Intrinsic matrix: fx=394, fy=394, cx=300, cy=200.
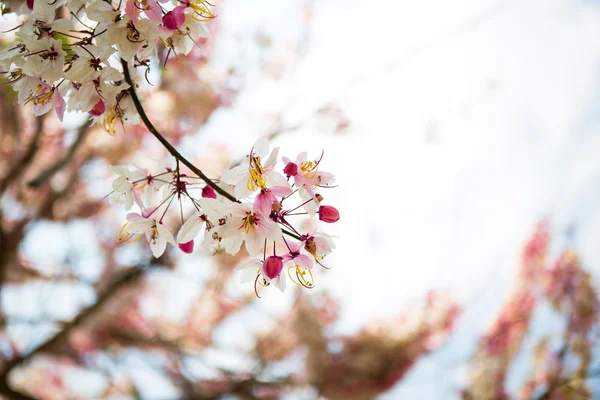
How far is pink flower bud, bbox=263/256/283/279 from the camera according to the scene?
2.00 feet

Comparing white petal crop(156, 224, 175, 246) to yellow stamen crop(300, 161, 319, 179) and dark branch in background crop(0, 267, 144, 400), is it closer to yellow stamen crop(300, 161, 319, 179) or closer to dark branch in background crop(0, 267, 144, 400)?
yellow stamen crop(300, 161, 319, 179)

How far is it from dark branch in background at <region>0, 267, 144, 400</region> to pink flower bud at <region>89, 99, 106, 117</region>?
6.75 ft

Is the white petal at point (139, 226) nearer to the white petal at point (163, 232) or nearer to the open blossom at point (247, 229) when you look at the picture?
the white petal at point (163, 232)

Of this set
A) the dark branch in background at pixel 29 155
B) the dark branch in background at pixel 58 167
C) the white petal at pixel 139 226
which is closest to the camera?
the white petal at pixel 139 226

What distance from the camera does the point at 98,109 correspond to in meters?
0.63

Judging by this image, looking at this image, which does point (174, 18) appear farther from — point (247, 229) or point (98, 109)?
point (247, 229)

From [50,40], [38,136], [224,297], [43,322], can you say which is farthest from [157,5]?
[224,297]

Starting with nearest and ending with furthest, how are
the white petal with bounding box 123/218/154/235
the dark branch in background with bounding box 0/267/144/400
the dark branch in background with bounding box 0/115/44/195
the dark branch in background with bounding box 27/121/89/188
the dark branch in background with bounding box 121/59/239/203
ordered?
1. the dark branch in background with bounding box 121/59/239/203
2. the white petal with bounding box 123/218/154/235
3. the dark branch in background with bounding box 27/121/89/188
4. the dark branch in background with bounding box 0/115/44/195
5. the dark branch in background with bounding box 0/267/144/400

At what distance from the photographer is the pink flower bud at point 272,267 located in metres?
0.61

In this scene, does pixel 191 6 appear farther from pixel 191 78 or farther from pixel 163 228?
pixel 191 78

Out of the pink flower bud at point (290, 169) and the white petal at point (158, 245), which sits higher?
the pink flower bud at point (290, 169)

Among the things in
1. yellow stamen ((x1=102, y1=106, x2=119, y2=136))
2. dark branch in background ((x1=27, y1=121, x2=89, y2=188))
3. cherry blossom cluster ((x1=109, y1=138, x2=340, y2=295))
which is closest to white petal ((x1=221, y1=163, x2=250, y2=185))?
cherry blossom cluster ((x1=109, y1=138, x2=340, y2=295))

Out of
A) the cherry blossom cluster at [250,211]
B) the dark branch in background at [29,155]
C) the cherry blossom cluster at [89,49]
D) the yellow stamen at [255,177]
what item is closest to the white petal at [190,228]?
the cherry blossom cluster at [250,211]

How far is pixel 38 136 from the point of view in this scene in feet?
6.31
